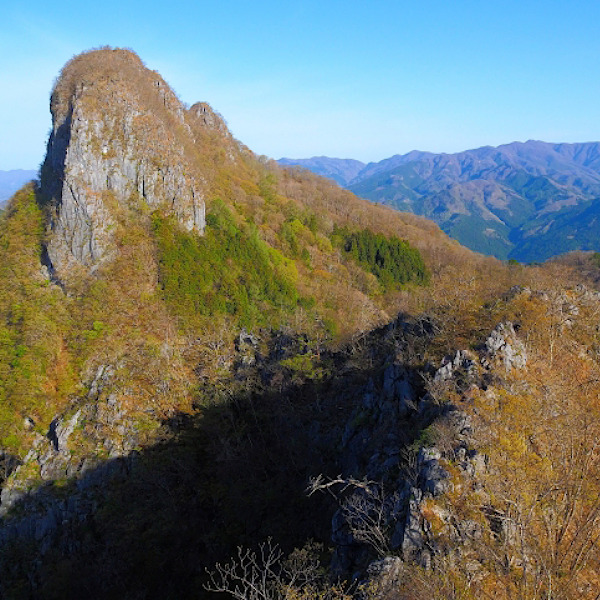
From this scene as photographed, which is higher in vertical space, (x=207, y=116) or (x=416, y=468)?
(x=207, y=116)

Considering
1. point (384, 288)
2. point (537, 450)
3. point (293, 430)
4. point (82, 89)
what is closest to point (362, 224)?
point (384, 288)

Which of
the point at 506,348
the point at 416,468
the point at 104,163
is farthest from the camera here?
the point at 104,163

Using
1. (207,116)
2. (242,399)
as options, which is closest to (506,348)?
(242,399)

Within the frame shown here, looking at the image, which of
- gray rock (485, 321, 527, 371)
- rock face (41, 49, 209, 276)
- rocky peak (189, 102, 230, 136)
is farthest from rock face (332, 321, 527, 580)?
rocky peak (189, 102, 230, 136)

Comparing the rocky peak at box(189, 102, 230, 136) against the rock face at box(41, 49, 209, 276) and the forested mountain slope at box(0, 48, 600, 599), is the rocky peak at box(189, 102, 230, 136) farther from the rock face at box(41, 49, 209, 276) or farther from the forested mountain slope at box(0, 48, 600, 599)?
the rock face at box(41, 49, 209, 276)

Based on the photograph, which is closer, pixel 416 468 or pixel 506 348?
pixel 416 468

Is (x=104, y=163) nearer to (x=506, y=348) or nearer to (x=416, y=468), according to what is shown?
(x=506, y=348)
